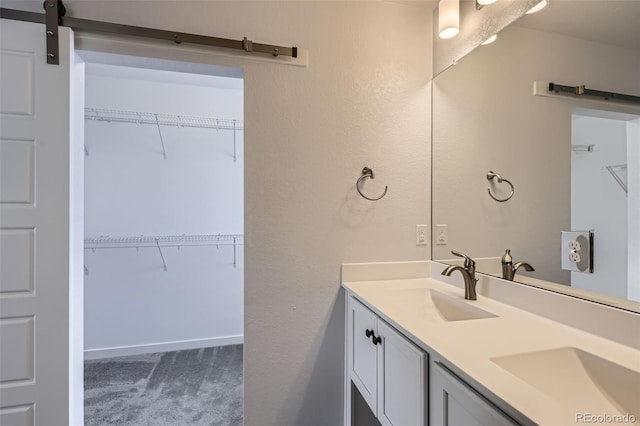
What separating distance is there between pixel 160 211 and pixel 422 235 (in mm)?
2400

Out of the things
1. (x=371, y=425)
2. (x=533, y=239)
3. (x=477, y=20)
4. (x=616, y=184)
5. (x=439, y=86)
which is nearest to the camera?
(x=616, y=184)

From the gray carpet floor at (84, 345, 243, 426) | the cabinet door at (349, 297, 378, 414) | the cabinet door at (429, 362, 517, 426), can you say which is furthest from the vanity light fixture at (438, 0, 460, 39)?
the gray carpet floor at (84, 345, 243, 426)

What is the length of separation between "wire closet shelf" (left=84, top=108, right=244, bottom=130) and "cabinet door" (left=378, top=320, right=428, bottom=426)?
251 cm

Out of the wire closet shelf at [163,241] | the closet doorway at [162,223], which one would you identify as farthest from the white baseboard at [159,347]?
the wire closet shelf at [163,241]

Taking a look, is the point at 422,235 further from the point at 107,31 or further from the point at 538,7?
the point at 107,31

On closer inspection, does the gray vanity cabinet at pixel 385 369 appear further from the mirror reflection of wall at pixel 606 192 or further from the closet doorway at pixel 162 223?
the closet doorway at pixel 162 223

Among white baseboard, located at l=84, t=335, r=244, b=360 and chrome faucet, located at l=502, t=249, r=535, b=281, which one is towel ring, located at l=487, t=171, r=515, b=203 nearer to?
chrome faucet, located at l=502, t=249, r=535, b=281

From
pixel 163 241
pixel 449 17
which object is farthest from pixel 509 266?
pixel 163 241

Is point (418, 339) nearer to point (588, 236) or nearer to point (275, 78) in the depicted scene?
point (588, 236)

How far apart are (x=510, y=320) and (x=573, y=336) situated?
177 mm

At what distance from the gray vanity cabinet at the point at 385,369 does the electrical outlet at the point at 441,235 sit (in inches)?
25.4

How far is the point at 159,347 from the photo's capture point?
2.74 m

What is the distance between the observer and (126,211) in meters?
2.71

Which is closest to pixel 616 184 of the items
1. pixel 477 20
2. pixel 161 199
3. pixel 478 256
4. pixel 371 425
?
pixel 478 256
